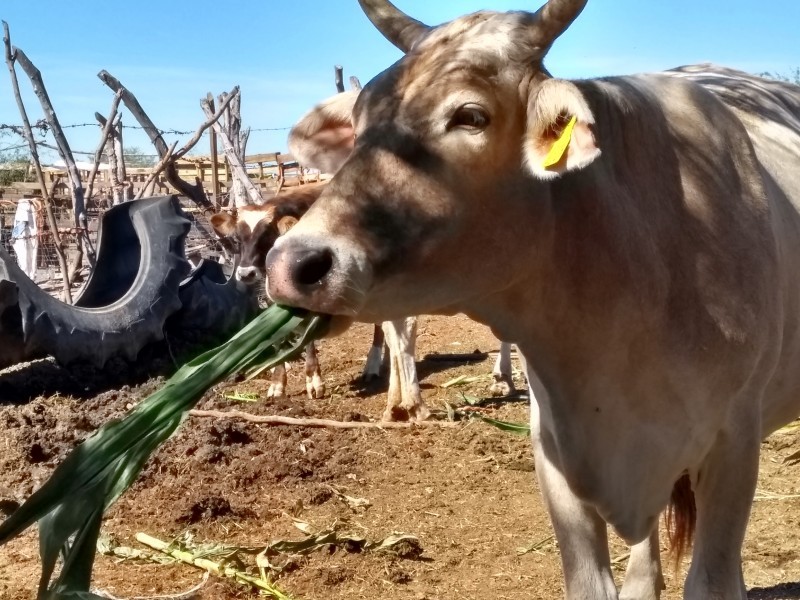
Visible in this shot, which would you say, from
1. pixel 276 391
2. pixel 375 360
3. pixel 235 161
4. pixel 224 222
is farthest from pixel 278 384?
pixel 235 161

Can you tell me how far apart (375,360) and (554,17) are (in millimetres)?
6726

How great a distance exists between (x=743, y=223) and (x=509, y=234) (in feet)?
2.87

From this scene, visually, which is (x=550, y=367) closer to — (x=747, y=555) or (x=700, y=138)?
(x=700, y=138)

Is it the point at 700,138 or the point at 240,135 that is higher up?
the point at 240,135

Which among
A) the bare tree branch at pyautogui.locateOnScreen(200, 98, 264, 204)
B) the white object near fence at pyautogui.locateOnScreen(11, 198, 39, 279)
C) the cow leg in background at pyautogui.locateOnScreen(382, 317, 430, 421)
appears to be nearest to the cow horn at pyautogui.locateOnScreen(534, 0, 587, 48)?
the cow leg in background at pyautogui.locateOnScreen(382, 317, 430, 421)

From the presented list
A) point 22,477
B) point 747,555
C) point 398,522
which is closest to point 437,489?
point 398,522

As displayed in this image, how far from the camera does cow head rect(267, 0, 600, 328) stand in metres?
2.39

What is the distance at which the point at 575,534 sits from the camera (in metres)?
3.32

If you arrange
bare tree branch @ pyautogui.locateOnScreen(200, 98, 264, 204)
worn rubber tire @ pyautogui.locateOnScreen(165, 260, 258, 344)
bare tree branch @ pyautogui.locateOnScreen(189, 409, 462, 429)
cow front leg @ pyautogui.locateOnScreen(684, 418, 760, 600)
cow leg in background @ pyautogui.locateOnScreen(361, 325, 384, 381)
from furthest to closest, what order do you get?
bare tree branch @ pyautogui.locateOnScreen(200, 98, 264, 204) < cow leg in background @ pyautogui.locateOnScreen(361, 325, 384, 381) < worn rubber tire @ pyautogui.locateOnScreen(165, 260, 258, 344) < bare tree branch @ pyautogui.locateOnScreen(189, 409, 462, 429) < cow front leg @ pyautogui.locateOnScreen(684, 418, 760, 600)

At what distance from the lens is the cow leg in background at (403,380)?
24.5 ft

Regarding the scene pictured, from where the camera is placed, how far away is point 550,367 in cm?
297

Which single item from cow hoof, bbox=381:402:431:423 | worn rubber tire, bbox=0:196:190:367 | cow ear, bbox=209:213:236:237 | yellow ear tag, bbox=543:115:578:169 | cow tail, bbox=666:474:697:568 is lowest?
cow hoof, bbox=381:402:431:423

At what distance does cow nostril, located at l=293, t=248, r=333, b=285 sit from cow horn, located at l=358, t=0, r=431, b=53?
1.03 m

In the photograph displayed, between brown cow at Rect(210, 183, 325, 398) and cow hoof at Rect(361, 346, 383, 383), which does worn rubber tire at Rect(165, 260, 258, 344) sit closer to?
brown cow at Rect(210, 183, 325, 398)
